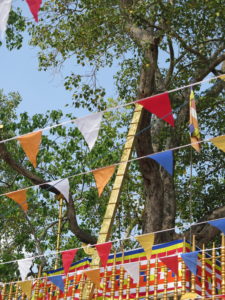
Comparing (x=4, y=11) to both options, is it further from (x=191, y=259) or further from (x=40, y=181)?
(x=40, y=181)

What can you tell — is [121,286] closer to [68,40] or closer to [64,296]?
[64,296]

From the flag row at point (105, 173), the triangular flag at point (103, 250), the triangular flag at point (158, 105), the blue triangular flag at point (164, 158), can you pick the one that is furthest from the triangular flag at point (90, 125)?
the triangular flag at point (103, 250)

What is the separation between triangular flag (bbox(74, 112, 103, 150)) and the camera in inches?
251

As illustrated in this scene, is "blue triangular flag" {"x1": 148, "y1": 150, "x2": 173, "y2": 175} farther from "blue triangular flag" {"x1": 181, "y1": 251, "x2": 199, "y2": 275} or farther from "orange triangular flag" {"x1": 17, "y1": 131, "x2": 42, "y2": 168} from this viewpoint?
"orange triangular flag" {"x1": 17, "y1": 131, "x2": 42, "y2": 168}

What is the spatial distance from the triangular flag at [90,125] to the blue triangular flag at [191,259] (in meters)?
1.46

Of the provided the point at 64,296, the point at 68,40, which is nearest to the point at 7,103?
the point at 68,40

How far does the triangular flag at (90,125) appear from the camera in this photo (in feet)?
20.9

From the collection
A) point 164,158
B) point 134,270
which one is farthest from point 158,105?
point 134,270

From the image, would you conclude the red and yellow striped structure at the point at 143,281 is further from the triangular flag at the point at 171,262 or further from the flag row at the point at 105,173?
the flag row at the point at 105,173

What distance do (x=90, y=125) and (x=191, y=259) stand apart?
167 centimetres

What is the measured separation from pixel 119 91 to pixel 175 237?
3807mm

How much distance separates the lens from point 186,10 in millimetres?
10578

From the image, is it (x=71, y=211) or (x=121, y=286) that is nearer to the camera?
(x=121, y=286)

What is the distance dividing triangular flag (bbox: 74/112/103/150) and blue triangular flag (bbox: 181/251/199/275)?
146 cm
